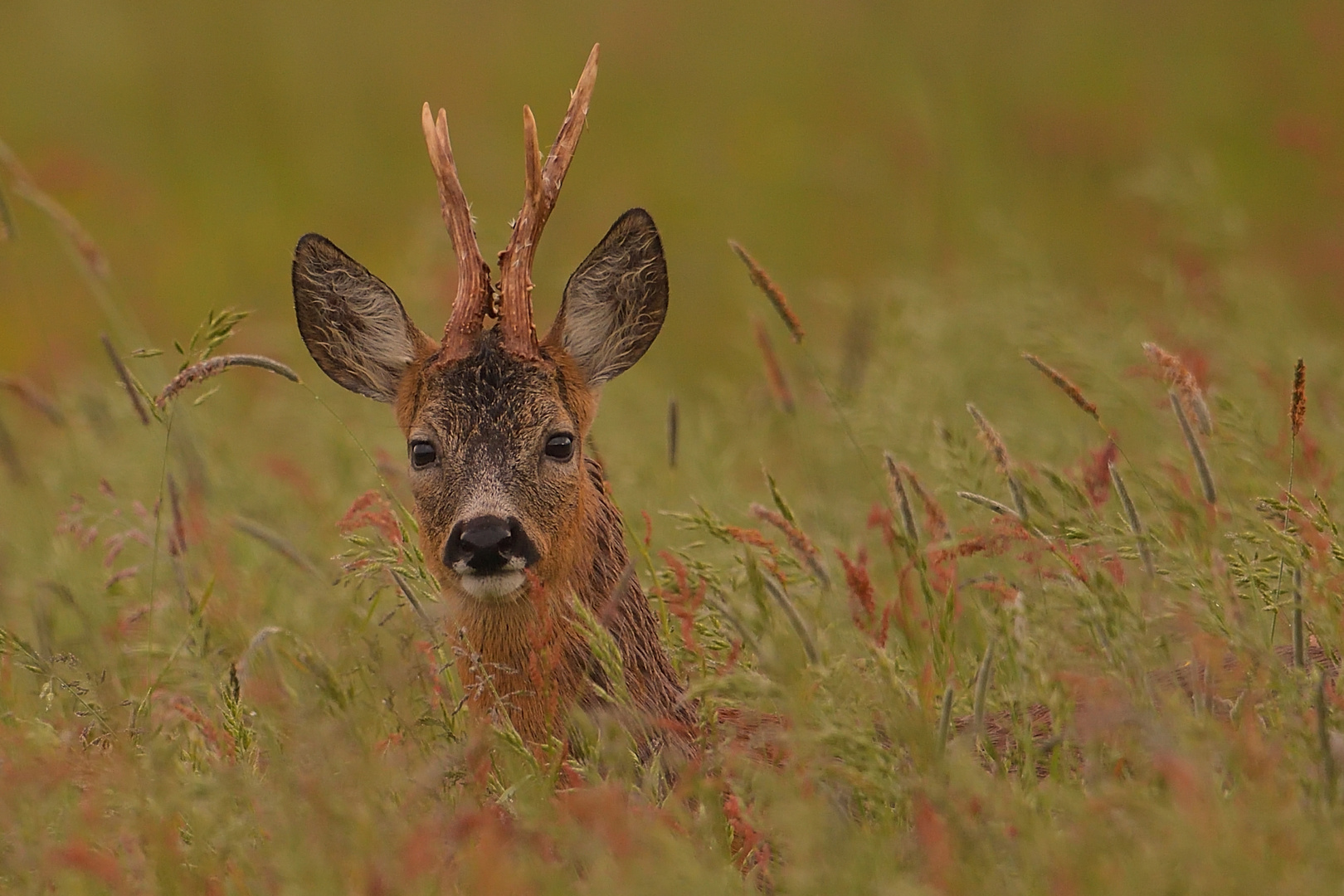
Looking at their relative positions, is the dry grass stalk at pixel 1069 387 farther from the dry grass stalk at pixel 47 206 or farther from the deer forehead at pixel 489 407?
the dry grass stalk at pixel 47 206

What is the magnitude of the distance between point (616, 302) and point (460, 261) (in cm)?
61

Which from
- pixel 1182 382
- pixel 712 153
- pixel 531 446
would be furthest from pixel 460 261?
pixel 712 153

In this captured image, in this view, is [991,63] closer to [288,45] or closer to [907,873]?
[288,45]

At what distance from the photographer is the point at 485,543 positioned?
13.7 ft

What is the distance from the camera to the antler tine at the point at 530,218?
4.54m

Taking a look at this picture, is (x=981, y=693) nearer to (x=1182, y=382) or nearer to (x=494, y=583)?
(x=1182, y=382)

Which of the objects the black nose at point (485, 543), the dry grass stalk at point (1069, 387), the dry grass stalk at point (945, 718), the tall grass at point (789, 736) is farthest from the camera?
the black nose at point (485, 543)

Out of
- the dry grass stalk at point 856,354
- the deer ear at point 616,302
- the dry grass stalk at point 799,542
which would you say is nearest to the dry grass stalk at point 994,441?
the dry grass stalk at point 799,542

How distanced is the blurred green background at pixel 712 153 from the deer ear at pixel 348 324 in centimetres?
291

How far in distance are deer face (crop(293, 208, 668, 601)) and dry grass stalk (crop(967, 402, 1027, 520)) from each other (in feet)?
3.49

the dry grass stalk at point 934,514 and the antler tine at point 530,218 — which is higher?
the antler tine at point 530,218

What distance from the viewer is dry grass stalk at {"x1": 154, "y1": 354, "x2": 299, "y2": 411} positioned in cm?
407

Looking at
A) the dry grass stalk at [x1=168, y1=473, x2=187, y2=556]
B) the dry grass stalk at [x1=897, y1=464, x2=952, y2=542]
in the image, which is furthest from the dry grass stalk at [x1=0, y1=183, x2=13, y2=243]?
the dry grass stalk at [x1=897, y1=464, x2=952, y2=542]

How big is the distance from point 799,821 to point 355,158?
1453cm
